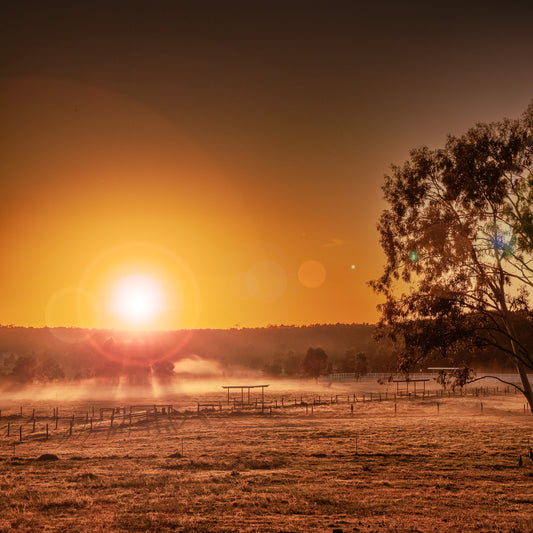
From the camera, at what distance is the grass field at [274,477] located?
22047mm

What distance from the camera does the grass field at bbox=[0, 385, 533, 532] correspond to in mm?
22047

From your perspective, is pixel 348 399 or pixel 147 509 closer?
pixel 147 509

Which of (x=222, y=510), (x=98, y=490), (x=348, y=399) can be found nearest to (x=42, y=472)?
(x=98, y=490)

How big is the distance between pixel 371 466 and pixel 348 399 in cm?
6026

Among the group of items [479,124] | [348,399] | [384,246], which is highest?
[479,124]

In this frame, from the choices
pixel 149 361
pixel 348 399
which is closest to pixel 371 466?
pixel 348 399

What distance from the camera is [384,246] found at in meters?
34.0

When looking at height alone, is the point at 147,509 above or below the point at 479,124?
below

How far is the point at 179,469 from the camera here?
35.3 m

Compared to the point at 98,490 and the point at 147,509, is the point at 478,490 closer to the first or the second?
the point at 147,509

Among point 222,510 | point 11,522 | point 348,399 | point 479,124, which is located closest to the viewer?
point 11,522

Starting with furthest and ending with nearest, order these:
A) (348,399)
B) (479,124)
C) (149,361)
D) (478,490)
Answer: (149,361), (348,399), (479,124), (478,490)

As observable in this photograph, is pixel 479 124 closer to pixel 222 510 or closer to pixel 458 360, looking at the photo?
pixel 458 360

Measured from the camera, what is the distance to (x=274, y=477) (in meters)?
31.4
